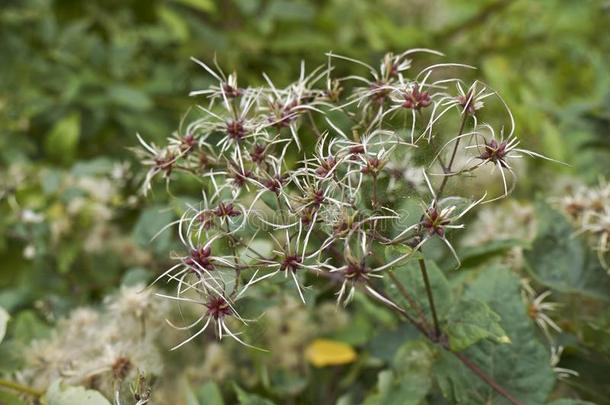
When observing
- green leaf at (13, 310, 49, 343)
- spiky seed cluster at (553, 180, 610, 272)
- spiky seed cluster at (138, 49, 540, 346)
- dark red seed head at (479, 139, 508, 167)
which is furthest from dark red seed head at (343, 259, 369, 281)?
green leaf at (13, 310, 49, 343)

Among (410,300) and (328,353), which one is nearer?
(410,300)

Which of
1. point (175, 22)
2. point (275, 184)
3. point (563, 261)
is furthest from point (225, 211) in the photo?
point (175, 22)

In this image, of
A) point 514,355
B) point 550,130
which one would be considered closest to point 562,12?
point 550,130

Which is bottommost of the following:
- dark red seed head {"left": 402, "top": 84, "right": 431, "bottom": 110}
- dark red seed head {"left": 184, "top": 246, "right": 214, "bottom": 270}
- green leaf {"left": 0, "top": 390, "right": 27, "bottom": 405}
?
green leaf {"left": 0, "top": 390, "right": 27, "bottom": 405}

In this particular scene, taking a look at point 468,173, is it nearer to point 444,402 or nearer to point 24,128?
point 444,402

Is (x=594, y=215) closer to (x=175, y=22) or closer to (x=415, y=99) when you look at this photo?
(x=415, y=99)

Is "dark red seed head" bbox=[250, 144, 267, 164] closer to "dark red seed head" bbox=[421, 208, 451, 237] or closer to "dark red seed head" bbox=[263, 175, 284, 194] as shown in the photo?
"dark red seed head" bbox=[263, 175, 284, 194]
